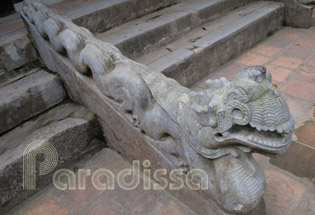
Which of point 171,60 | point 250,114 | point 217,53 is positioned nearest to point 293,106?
point 217,53

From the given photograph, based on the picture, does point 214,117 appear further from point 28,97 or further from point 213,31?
point 213,31

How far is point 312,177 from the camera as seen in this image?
205cm

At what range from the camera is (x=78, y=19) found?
3.07 m

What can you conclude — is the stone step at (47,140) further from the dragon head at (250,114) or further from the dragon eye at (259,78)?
the dragon eye at (259,78)

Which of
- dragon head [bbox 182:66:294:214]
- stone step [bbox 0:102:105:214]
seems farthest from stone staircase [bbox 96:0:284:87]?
dragon head [bbox 182:66:294:214]

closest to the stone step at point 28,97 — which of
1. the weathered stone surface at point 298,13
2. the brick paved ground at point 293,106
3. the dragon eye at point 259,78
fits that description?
the brick paved ground at point 293,106

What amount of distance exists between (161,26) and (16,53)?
5.23 ft

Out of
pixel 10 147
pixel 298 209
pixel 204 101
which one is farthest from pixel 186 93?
pixel 10 147

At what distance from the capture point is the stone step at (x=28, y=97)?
229 cm

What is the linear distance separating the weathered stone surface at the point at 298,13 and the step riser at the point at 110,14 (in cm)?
218

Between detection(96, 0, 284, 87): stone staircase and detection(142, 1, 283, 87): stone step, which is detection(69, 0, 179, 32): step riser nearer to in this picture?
detection(96, 0, 284, 87): stone staircase

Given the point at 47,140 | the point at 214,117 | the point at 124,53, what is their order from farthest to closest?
the point at 124,53 < the point at 47,140 < the point at 214,117

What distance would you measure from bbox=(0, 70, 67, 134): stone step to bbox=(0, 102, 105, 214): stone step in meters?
0.06

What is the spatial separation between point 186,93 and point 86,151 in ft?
3.75
